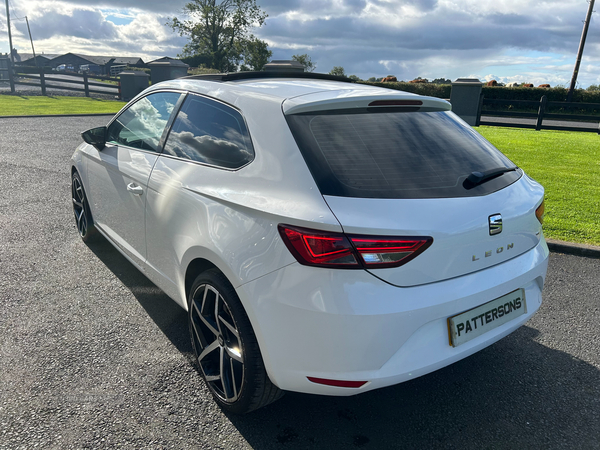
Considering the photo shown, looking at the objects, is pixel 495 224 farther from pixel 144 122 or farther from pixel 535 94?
pixel 535 94

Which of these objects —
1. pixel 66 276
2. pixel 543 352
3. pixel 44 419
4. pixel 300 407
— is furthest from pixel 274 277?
pixel 66 276

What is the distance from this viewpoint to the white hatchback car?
77.0 inches

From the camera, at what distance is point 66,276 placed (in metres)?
4.20

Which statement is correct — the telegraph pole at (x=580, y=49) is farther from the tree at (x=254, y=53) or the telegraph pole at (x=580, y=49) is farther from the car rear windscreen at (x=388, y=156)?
the tree at (x=254, y=53)

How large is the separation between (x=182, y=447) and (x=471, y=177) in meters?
1.95

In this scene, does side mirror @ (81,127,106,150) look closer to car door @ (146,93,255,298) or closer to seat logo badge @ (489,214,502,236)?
car door @ (146,93,255,298)

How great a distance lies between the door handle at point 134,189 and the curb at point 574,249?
4.24 m

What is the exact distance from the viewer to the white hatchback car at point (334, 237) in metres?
1.96

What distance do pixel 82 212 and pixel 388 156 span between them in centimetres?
370

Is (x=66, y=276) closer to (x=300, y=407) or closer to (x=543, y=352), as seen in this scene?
(x=300, y=407)

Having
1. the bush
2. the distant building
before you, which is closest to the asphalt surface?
the bush

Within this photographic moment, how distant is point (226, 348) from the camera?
8.17ft

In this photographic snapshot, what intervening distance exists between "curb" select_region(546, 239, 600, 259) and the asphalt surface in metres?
0.84

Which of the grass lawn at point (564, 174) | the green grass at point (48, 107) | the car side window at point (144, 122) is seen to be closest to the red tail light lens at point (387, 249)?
the car side window at point (144, 122)
